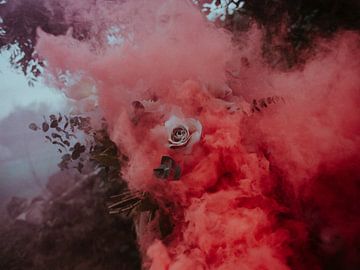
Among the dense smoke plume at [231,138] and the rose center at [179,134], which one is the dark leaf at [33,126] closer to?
the dense smoke plume at [231,138]

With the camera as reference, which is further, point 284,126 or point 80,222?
point 80,222

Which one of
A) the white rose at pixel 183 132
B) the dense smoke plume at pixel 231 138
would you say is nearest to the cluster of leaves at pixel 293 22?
the dense smoke plume at pixel 231 138

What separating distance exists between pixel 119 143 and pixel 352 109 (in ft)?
3.06

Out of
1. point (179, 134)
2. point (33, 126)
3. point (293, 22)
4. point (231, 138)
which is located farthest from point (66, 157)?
point (293, 22)

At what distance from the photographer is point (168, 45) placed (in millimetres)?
1365

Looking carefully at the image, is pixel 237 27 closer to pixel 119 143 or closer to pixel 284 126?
pixel 284 126

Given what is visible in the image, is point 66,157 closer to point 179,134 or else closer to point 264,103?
point 179,134

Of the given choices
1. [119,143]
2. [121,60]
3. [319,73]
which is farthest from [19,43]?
[319,73]

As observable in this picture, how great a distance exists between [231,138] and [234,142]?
0.02 metres

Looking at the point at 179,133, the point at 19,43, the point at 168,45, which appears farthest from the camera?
the point at 19,43

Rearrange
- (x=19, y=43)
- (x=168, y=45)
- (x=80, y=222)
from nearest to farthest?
(x=168, y=45) → (x=19, y=43) → (x=80, y=222)

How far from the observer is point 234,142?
1144 millimetres

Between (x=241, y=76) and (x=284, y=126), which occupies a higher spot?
(x=241, y=76)

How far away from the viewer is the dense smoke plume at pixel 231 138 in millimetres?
1079
